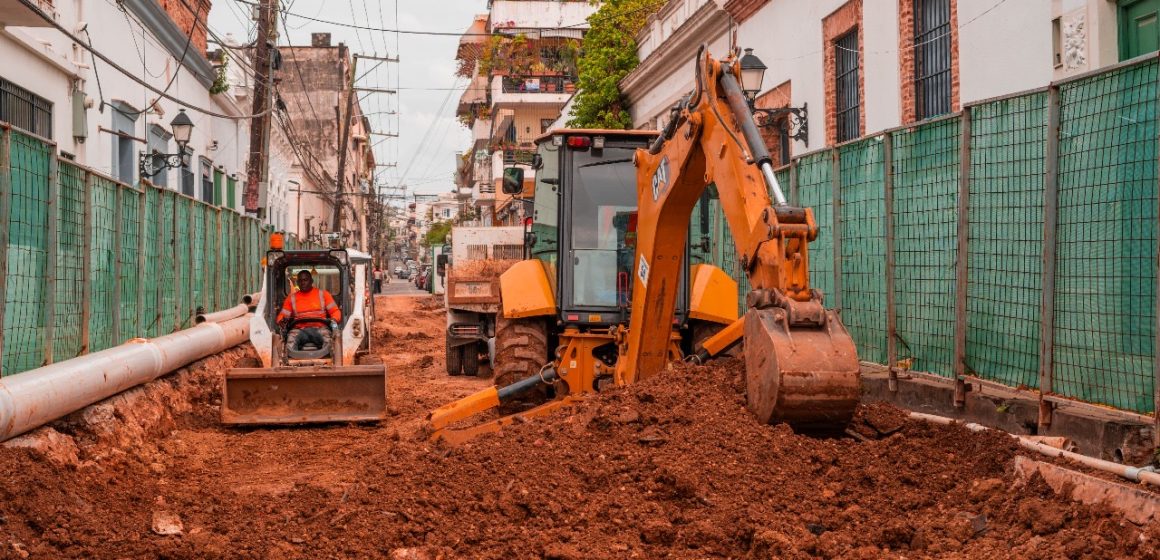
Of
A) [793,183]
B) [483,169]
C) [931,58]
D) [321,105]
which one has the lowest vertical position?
[793,183]

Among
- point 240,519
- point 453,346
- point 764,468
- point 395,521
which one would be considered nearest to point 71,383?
point 240,519

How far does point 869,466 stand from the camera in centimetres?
548

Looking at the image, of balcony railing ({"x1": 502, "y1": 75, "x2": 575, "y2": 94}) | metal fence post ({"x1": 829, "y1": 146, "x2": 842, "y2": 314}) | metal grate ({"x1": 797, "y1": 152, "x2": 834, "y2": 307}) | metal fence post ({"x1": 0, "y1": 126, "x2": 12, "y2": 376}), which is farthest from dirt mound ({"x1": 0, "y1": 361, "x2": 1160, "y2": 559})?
balcony railing ({"x1": 502, "y1": 75, "x2": 575, "y2": 94})

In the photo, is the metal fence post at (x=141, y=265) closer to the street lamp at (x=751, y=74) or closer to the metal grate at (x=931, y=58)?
the street lamp at (x=751, y=74)

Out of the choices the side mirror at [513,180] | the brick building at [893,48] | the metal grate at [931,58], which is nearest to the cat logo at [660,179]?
the side mirror at [513,180]

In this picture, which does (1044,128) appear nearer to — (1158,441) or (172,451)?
(1158,441)

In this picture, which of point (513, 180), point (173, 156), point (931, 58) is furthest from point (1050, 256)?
point (173, 156)

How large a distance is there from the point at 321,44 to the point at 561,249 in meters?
73.3

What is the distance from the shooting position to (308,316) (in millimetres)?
12531

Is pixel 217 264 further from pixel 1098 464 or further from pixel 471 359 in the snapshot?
pixel 1098 464

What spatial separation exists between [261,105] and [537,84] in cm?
2793

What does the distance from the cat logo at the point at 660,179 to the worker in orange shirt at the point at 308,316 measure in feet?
20.0

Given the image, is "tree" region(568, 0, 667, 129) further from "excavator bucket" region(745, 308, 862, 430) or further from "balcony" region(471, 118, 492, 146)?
"balcony" region(471, 118, 492, 146)

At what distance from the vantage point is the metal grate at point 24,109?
558 inches
